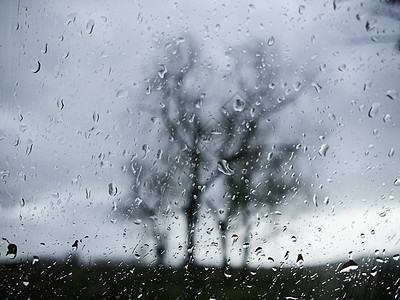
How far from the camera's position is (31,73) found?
76.3 inches

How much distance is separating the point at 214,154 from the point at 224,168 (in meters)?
0.08

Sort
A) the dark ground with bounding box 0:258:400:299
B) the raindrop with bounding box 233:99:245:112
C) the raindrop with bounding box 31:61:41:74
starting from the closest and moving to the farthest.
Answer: the dark ground with bounding box 0:258:400:299 < the raindrop with bounding box 233:99:245:112 < the raindrop with bounding box 31:61:41:74

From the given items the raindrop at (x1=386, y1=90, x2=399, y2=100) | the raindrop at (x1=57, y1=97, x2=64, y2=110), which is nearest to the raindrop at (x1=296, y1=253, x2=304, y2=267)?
the raindrop at (x1=386, y1=90, x2=399, y2=100)

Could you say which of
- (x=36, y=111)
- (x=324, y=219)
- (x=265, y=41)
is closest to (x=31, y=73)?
(x=36, y=111)

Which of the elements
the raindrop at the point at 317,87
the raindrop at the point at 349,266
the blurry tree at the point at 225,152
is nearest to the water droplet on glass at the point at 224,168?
the blurry tree at the point at 225,152

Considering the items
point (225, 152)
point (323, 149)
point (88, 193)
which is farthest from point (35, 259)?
point (323, 149)

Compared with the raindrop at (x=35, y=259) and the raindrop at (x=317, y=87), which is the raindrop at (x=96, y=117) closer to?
the raindrop at (x=35, y=259)

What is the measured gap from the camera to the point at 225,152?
180 cm

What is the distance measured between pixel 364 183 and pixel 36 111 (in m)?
1.62

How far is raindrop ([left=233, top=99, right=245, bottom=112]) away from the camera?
1792 millimetres

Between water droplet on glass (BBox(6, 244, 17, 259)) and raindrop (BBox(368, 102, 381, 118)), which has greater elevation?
raindrop (BBox(368, 102, 381, 118))

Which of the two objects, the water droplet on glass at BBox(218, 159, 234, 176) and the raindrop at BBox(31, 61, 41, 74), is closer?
the water droplet on glass at BBox(218, 159, 234, 176)

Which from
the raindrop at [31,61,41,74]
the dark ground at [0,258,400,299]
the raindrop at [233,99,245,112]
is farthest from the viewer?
the raindrop at [31,61,41,74]

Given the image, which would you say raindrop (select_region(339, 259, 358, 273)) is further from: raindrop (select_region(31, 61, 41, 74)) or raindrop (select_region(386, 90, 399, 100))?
raindrop (select_region(31, 61, 41, 74))
